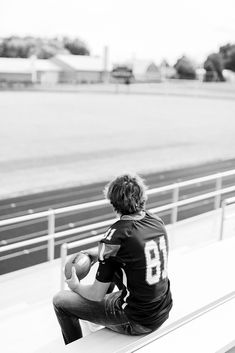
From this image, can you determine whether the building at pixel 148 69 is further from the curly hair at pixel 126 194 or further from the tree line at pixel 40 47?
the curly hair at pixel 126 194

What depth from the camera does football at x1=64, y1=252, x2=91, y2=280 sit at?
173 centimetres

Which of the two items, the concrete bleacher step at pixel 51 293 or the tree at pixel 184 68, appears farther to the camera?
the tree at pixel 184 68

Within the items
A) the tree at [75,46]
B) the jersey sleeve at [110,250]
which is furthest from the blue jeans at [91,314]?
the tree at [75,46]

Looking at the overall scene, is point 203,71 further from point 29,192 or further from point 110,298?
point 110,298

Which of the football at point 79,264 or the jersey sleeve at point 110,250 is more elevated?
the jersey sleeve at point 110,250

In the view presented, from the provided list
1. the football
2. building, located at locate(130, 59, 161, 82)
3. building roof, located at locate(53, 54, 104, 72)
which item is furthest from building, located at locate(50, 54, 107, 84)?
the football

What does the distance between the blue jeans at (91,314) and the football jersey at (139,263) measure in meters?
0.03

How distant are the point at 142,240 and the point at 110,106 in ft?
196

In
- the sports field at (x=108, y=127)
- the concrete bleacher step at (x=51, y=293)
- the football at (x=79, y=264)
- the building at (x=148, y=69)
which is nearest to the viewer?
the football at (x=79, y=264)

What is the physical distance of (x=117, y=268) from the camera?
156 centimetres

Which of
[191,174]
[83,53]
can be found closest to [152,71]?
[83,53]

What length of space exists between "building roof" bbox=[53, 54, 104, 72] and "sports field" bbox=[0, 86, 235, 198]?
4.14 meters

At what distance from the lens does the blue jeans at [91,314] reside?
1610 millimetres

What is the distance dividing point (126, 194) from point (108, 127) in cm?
4597
